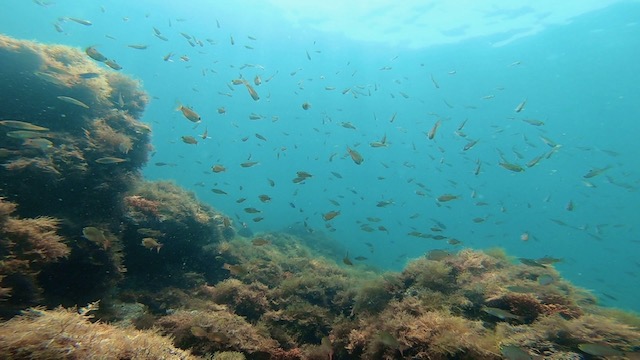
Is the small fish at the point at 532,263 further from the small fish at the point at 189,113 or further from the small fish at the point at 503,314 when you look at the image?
the small fish at the point at 189,113

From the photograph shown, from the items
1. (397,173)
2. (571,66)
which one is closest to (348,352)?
(571,66)

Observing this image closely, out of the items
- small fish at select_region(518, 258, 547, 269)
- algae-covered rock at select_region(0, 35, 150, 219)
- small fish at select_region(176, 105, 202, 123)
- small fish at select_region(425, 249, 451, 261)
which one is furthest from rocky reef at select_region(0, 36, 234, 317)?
small fish at select_region(518, 258, 547, 269)

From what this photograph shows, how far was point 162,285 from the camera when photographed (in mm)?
8914

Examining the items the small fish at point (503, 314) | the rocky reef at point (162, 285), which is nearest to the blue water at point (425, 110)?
the rocky reef at point (162, 285)

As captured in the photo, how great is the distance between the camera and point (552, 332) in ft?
13.2

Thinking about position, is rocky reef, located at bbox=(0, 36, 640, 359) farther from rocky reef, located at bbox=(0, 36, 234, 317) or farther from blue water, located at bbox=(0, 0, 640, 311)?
blue water, located at bbox=(0, 0, 640, 311)

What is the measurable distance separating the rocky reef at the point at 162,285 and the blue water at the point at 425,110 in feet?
43.4

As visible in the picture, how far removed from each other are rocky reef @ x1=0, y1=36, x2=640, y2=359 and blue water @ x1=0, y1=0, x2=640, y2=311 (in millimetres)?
13226

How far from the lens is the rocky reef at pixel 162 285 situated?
393 cm

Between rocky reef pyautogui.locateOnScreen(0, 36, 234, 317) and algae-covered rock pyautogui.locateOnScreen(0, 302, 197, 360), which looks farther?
rocky reef pyautogui.locateOnScreen(0, 36, 234, 317)

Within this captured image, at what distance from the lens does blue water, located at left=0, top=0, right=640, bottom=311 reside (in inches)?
1713

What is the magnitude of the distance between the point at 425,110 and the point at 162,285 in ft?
269

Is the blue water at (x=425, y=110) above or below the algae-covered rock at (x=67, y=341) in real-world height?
above

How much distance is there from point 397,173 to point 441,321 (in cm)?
10568
